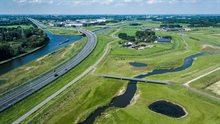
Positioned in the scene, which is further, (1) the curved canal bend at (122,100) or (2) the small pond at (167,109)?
(2) the small pond at (167,109)

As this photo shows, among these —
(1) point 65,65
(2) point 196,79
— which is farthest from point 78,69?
(2) point 196,79

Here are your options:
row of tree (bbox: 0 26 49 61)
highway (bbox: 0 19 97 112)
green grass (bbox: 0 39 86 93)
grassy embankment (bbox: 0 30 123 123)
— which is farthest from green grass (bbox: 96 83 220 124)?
row of tree (bbox: 0 26 49 61)

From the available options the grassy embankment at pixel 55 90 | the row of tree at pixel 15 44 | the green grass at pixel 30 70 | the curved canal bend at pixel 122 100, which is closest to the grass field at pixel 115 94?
the grassy embankment at pixel 55 90

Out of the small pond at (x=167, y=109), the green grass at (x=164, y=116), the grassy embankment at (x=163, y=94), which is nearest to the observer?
the green grass at (x=164, y=116)

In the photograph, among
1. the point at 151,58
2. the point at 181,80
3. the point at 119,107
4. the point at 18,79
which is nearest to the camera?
the point at 119,107

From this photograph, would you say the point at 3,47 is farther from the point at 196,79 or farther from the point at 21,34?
the point at 196,79

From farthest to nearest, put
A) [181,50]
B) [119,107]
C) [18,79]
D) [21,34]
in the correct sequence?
[21,34], [181,50], [18,79], [119,107]

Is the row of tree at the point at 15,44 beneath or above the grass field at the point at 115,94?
above

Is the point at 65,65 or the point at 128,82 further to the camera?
the point at 65,65

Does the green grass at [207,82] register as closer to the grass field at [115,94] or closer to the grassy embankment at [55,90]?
the grass field at [115,94]
